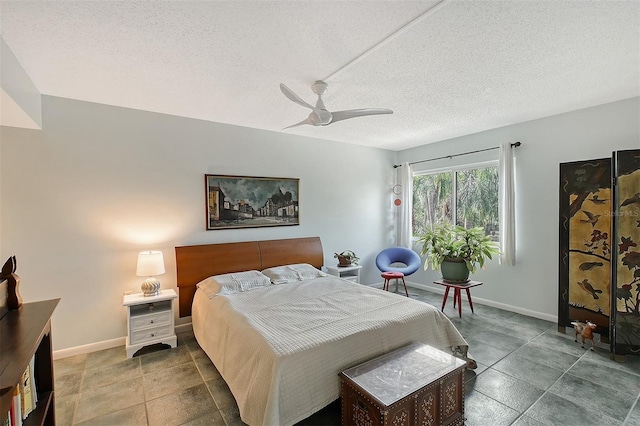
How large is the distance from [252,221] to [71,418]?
2.58 metres

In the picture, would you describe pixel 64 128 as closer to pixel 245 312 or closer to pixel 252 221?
pixel 252 221

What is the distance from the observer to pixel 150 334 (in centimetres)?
312

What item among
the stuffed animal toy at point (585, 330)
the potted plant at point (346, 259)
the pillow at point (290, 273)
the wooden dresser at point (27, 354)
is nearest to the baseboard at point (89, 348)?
the wooden dresser at point (27, 354)

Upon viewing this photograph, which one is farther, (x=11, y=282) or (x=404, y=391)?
(x=404, y=391)

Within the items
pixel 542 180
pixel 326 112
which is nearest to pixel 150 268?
pixel 326 112

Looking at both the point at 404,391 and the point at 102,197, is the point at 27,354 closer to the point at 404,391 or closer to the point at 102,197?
the point at 404,391

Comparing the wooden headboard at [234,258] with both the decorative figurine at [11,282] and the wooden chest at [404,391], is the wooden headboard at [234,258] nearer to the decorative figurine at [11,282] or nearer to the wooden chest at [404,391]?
the decorative figurine at [11,282]

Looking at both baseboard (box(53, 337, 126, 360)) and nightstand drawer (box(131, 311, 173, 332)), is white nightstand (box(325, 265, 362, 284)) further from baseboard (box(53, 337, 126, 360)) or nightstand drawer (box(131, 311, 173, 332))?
baseboard (box(53, 337, 126, 360))

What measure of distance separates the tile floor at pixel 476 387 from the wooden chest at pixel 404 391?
11.2 inches

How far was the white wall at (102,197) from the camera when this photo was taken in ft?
9.37

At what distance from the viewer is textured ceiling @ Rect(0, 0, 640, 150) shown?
176 cm

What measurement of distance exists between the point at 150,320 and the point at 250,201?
185 cm

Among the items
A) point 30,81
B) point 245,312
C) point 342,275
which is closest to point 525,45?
point 245,312

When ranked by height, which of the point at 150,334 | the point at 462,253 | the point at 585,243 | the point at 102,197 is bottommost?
the point at 150,334
